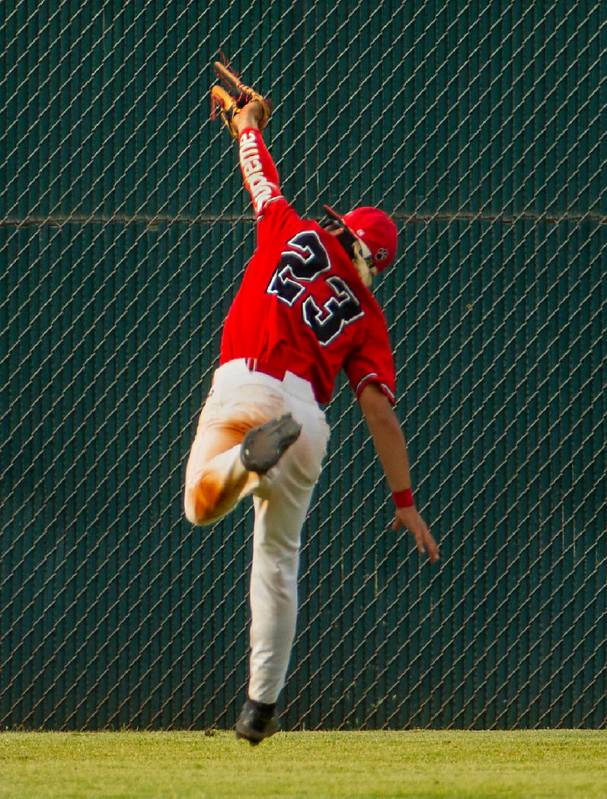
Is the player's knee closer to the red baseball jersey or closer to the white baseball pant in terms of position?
the white baseball pant

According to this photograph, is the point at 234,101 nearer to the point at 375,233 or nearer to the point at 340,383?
the point at 375,233

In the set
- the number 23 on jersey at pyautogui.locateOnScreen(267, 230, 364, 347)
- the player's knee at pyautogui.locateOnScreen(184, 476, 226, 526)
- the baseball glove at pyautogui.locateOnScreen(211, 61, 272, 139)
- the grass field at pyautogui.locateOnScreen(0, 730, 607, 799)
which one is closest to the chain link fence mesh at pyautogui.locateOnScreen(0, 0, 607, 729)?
the grass field at pyautogui.locateOnScreen(0, 730, 607, 799)

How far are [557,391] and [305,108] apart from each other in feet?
6.10

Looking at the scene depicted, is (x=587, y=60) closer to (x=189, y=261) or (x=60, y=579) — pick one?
(x=189, y=261)

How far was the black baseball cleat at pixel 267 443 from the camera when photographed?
17.0ft

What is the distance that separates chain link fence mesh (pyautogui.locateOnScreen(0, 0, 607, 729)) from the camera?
780 cm

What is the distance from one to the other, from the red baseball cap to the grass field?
1981mm

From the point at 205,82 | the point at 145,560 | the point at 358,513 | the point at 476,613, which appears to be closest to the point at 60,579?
the point at 145,560

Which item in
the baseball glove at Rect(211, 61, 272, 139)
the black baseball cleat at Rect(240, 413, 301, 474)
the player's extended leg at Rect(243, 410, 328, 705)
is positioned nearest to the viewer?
the black baseball cleat at Rect(240, 413, 301, 474)

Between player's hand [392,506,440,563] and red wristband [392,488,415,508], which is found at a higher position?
red wristband [392,488,415,508]

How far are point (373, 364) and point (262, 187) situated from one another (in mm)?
827

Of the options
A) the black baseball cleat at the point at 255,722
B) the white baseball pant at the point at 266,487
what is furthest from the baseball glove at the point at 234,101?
the black baseball cleat at the point at 255,722

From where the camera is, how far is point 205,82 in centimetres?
792

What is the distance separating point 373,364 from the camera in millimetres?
5809
